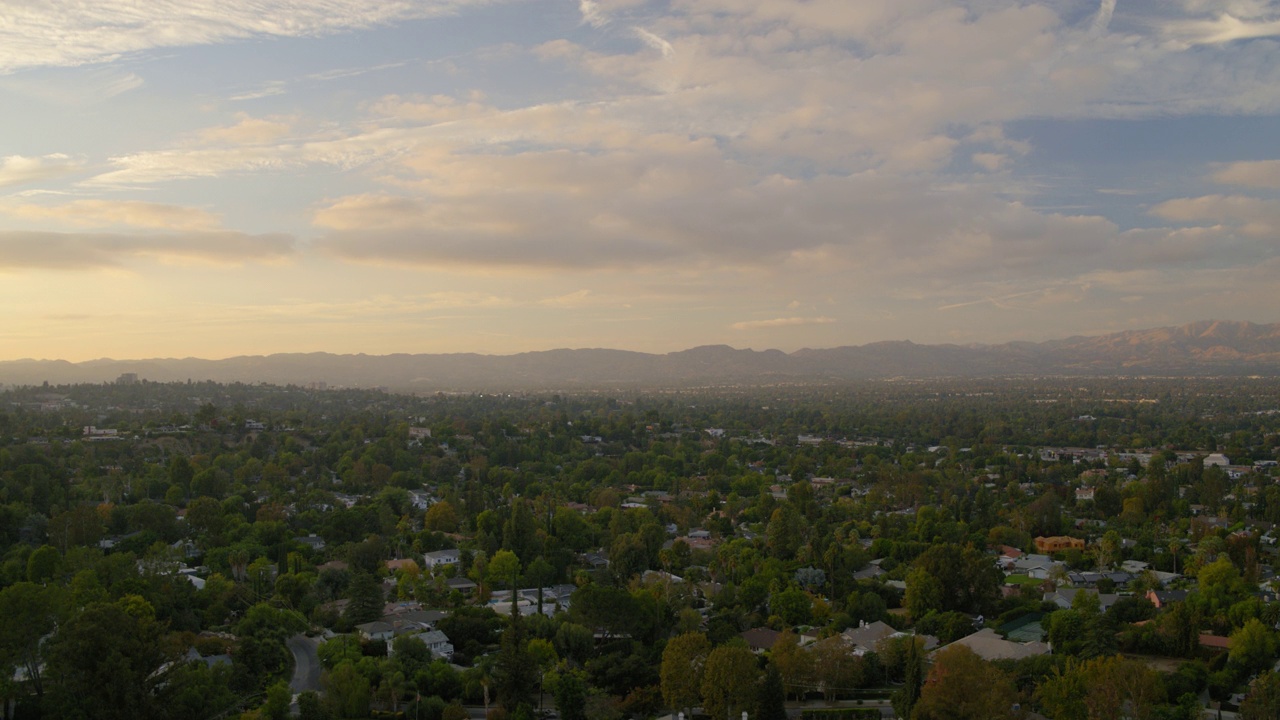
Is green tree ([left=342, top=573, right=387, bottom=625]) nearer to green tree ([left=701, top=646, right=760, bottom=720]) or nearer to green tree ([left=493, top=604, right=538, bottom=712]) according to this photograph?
green tree ([left=493, top=604, right=538, bottom=712])

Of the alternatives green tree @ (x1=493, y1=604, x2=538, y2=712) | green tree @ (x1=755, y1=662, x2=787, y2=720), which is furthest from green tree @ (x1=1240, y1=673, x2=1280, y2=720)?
green tree @ (x1=493, y1=604, x2=538, y2=712)

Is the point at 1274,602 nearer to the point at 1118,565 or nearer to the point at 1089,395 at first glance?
the point at 1118,565

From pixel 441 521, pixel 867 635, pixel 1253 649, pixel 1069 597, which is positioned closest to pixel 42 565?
pixel 441 521

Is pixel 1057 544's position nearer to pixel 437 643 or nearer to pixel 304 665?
pixel 437 643

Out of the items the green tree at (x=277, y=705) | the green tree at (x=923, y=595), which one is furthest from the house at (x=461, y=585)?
the green tree at (x=923, y=595)

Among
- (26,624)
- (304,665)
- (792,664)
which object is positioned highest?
(26,624)

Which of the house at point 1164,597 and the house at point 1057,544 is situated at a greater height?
the house at point 1164,597

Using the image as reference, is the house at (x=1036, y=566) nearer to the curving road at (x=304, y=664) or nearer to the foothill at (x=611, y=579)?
the foothill at (x=611, y=579)
